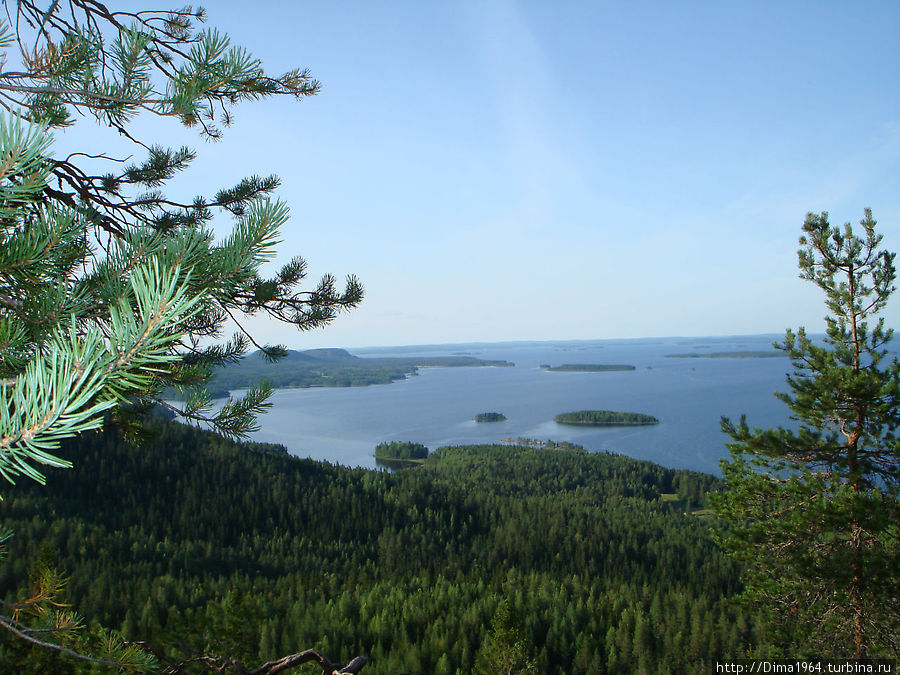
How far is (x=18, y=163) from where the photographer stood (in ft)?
5.34

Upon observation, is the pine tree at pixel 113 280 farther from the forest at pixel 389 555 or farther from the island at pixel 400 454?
the island at pixel 400 454

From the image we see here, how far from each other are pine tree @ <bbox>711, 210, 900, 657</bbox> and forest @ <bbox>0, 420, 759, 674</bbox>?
4230mm

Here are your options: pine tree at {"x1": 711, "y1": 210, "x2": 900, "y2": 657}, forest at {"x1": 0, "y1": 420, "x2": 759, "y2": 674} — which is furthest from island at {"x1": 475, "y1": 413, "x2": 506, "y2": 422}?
pine tree at {"x1": 711, "y1": 210, "x2": 900, "y2": 657}

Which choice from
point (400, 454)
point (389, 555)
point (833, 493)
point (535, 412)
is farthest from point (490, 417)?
point (833, 493)

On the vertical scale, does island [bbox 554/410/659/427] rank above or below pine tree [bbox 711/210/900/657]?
below

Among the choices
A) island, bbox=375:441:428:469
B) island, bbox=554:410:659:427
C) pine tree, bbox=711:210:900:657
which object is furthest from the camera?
island, bbox=554:410:659:427

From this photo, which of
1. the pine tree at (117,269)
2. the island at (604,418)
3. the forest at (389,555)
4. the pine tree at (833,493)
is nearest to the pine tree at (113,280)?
the pine tree at (117,269)

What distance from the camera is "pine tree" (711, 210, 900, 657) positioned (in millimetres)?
8953

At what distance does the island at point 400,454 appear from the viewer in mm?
82562

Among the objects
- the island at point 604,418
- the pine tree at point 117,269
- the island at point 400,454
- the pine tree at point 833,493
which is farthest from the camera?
the island at point 604,418

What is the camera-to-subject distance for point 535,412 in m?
122

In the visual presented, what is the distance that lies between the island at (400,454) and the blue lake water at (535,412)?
6.49ft

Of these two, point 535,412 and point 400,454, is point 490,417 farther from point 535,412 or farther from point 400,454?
point 400,454

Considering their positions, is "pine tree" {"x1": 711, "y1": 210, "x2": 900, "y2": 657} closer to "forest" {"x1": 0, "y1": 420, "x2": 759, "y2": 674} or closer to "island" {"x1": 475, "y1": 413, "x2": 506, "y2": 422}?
"forest" {"x1": 0, "y1": 420, "x2": 759, "y2": 674}
